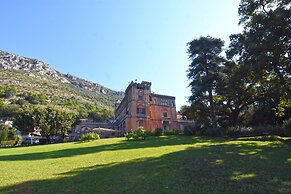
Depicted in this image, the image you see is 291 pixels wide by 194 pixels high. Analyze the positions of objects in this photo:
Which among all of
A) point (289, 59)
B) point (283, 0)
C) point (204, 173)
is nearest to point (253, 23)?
point (283, 0)

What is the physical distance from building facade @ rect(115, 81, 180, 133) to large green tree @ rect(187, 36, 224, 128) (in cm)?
2284

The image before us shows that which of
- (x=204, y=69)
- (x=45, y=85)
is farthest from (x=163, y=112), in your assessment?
(x=45, y=85)

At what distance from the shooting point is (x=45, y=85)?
125 meters

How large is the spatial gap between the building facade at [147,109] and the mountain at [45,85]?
53.0 meters

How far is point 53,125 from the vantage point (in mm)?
41625

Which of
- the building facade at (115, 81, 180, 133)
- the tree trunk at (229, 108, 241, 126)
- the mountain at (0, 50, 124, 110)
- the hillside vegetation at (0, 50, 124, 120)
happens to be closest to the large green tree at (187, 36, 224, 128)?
the tree trunk at (229, 108, 241, 126)

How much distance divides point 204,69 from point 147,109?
989 inches

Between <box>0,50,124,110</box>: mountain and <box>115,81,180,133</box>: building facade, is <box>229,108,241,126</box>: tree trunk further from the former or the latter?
<box>0,50,124,110</box>: mountain

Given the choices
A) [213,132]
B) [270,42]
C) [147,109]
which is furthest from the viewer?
[147,109]

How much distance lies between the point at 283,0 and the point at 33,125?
3877 centimetres

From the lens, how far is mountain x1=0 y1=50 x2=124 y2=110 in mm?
105062

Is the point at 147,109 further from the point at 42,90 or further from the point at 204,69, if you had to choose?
the point at 42,90

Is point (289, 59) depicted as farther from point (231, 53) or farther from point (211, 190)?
point (211, 190)

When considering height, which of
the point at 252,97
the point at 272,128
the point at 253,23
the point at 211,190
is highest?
the point at 253,23
